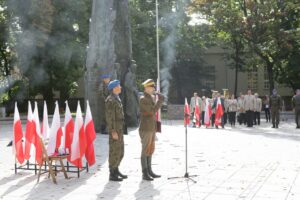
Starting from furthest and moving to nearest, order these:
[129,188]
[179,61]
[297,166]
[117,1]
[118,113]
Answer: [179,61]
[117,1]
[297,166]
[118,113]
[129,188]

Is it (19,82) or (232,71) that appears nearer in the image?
(19,82)

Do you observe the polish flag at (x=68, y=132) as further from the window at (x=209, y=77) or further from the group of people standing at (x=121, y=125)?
the window at (x=209, y=77)

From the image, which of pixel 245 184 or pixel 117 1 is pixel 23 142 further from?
pixel 117 1

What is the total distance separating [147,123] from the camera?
29.4ft

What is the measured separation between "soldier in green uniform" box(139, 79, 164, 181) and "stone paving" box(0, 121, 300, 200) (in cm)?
32

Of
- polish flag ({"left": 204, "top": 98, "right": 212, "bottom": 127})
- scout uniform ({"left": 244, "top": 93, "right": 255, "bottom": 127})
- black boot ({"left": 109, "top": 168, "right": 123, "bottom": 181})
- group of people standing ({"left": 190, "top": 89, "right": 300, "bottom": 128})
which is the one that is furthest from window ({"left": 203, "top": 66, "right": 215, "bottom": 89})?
black boot ({"left": 109, "top": 168, "right": 123, "bottom": 181})

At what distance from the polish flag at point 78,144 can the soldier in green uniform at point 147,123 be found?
126 cm

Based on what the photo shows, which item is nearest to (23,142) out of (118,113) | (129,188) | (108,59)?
(118,113)

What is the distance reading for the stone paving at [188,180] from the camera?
764 centimetres

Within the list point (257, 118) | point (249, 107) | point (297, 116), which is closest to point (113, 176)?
point (297, 116)

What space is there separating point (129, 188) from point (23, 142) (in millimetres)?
3368

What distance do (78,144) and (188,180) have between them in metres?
2.28

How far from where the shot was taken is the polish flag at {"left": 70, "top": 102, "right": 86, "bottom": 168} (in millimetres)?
9266

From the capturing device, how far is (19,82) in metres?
39.2
